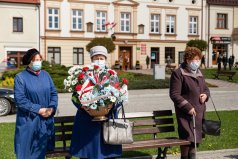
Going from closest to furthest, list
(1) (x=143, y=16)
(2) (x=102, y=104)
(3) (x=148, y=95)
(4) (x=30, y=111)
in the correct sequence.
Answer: (2) (x=102, y=104) < (4) (x=30, y=111) < (3) (x=148, y=95) < (1) (x=143, y=16)

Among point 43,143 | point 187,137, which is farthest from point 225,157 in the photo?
point 43,143

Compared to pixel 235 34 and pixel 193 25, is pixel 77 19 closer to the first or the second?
pixel 193 25

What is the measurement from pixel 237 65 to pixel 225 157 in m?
42.6

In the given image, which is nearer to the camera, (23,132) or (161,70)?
(23,132)

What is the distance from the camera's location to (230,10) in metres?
51.9

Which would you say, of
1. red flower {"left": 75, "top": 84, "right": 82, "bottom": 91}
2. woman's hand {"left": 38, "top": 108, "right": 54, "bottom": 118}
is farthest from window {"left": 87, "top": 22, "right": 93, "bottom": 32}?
red flower {"left": 75, "top": 84, "right": 82, "bottom": 91}

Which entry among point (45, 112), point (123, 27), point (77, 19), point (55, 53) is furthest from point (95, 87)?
point (123, 27)

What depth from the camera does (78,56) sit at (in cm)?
4428

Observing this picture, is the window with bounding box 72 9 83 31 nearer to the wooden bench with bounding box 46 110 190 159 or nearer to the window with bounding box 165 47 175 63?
the window with bounding box 165 47 175 63

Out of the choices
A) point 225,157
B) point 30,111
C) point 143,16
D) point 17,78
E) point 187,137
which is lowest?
point 225,157

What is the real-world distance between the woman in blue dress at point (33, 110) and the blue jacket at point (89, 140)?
636 mm

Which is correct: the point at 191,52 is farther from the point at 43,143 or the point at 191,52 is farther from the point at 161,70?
the point at 161,70

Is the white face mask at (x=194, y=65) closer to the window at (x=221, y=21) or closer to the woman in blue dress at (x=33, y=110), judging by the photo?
the woman in blue dress at (x=33, y=110)

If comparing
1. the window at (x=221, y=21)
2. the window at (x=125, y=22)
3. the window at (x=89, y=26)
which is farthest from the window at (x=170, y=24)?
the window at (x=89, y=26)
